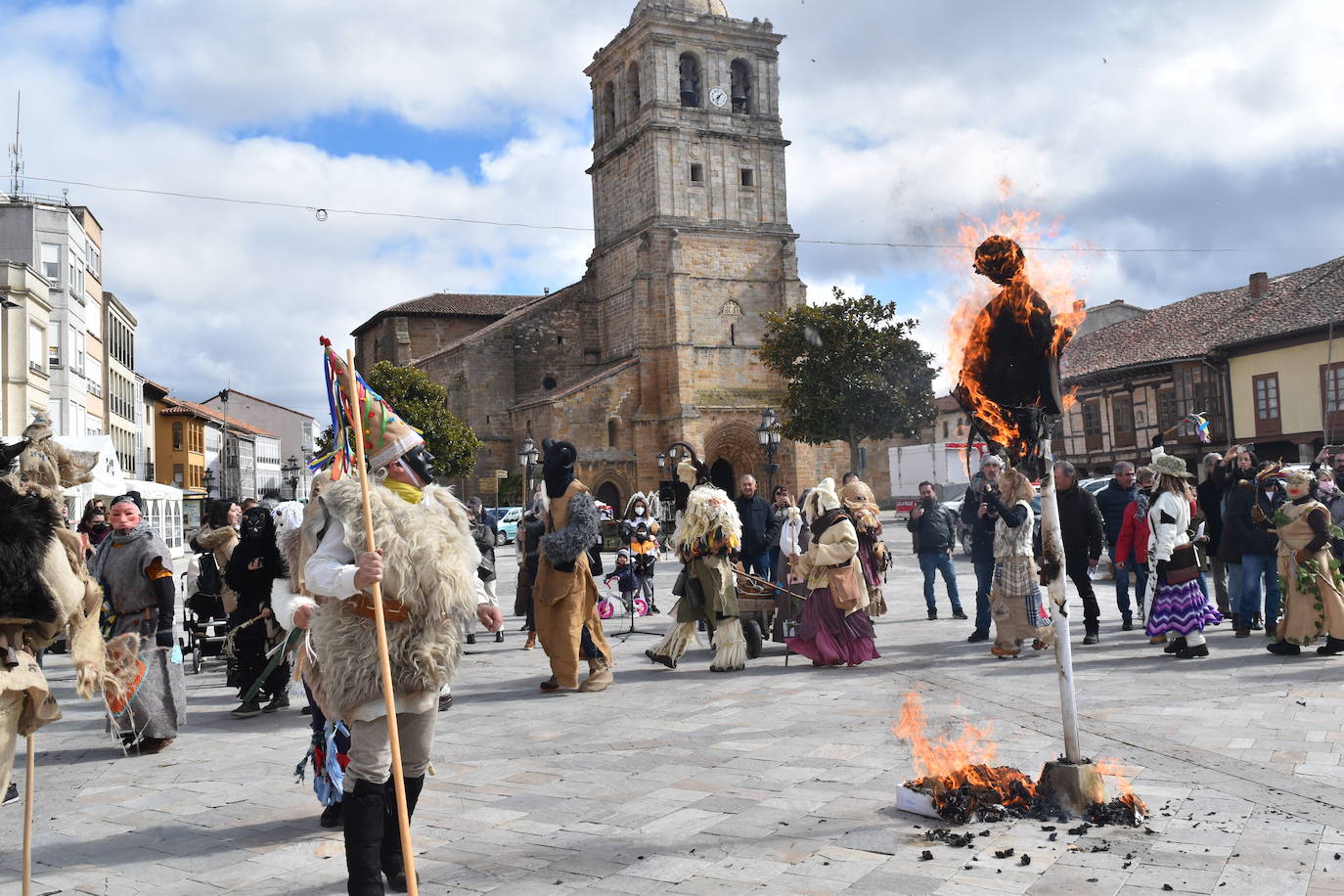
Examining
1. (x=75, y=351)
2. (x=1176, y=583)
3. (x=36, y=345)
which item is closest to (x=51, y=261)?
(x=75, y=351)

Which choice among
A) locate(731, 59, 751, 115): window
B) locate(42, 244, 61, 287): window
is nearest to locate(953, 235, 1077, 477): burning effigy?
locate(42, 244, 61, 287): window

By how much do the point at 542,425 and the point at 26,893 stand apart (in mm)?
43430

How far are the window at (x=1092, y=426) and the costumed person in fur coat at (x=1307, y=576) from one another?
34088 millimetres

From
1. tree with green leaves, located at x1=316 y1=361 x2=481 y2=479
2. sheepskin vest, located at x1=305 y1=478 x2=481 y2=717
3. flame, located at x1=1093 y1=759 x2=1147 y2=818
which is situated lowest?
flame, located at x1=1093 y1=759 x2=1147 y2=818

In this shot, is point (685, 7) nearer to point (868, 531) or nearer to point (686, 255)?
point (686, 255)

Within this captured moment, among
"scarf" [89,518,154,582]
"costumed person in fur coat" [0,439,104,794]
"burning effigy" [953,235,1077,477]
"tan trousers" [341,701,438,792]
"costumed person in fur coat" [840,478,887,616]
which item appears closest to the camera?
"costumed person in fur coat" [0,439,104,794]

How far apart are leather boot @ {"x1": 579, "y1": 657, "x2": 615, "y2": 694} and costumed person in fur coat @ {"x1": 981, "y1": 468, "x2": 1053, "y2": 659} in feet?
11.1

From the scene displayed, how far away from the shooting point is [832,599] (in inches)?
368

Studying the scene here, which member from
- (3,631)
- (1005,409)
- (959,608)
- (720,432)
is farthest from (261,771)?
(720,432)

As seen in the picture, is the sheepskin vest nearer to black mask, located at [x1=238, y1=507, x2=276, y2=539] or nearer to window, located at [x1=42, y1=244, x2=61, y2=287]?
black mask, located at [x1=238, y1=507, x2=276, y2=539]

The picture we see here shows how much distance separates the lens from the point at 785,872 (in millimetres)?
4176

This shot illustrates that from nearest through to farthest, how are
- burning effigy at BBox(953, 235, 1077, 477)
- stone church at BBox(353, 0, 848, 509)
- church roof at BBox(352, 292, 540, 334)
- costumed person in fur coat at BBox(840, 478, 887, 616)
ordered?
burning effigy at BBox(953, 235, 1077, 477), costumed person in fur coat at BBox(840, 478, 887, 616), stone church at BBox(353, 0, 848, 509), church roof at BBox(352, 292, 540, 334)

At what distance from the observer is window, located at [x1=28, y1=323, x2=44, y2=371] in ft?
114

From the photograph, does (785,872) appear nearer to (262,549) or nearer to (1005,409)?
(1005,409)
